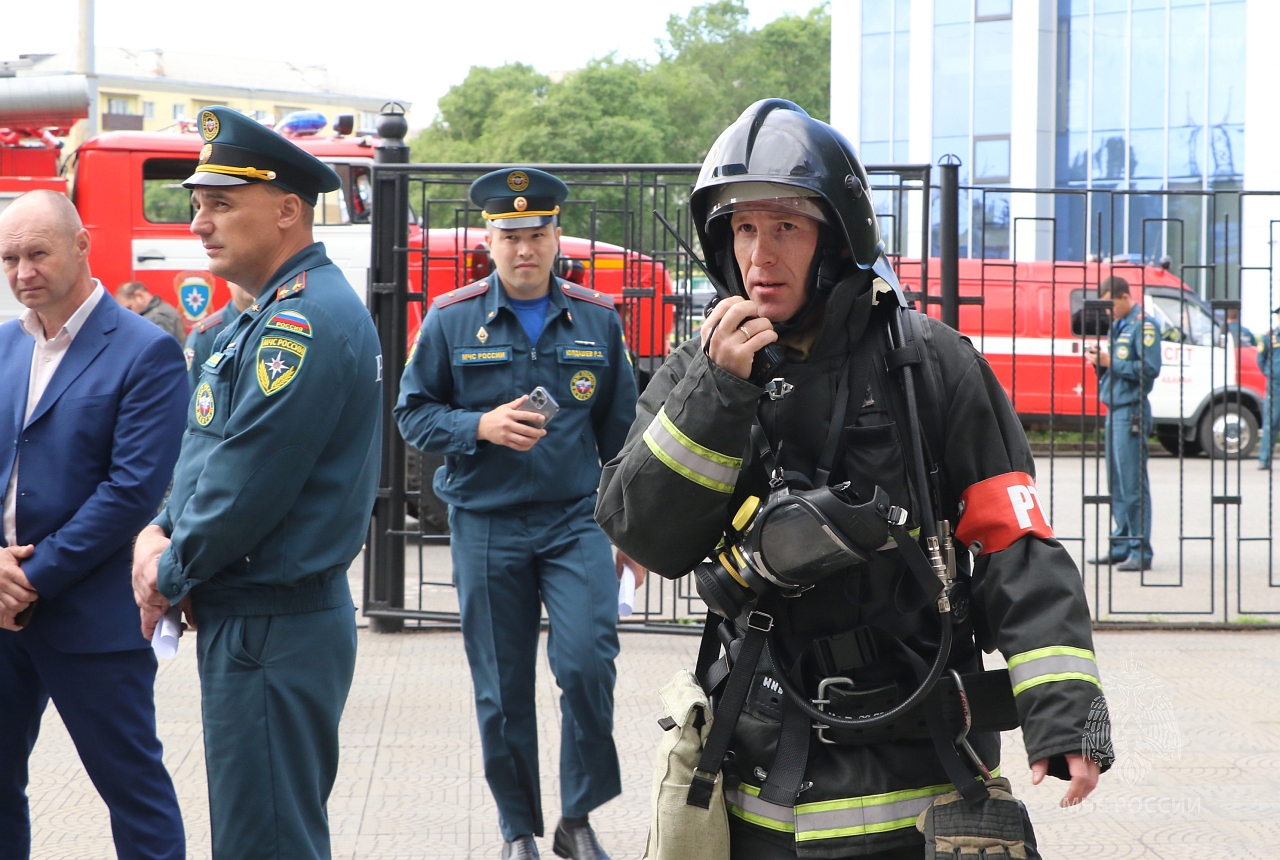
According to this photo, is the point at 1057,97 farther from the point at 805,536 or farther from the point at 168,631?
the point at 805,536

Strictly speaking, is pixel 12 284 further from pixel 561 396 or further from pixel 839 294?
pixel 839 294

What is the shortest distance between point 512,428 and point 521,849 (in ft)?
4.57

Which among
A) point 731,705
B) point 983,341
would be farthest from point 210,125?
point 983,341

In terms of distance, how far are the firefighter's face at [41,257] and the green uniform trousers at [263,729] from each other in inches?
50.4

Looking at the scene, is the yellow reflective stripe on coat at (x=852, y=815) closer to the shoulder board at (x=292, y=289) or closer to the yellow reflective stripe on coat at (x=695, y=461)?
the yellow reflective stripe on coat at (x=695, y=461)

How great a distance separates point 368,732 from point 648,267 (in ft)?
17.6

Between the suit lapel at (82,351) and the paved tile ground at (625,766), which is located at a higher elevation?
the suit lapel at (82,351)

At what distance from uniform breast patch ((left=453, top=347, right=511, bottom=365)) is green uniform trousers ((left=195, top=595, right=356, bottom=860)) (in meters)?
1.81

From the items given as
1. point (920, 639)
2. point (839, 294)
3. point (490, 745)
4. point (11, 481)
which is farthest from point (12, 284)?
point (920, 639)

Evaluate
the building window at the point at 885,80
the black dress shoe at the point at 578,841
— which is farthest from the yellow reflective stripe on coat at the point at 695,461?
the building window at the point at 885,80

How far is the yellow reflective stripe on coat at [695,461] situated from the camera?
2.26 m

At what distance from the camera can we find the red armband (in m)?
2.34

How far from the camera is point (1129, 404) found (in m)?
9.54

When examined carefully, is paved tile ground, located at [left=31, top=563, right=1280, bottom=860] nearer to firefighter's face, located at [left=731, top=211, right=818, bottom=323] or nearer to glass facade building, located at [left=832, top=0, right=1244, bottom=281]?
firefighter's face, located at [left=731, top=211, right=818, bottom=323]
